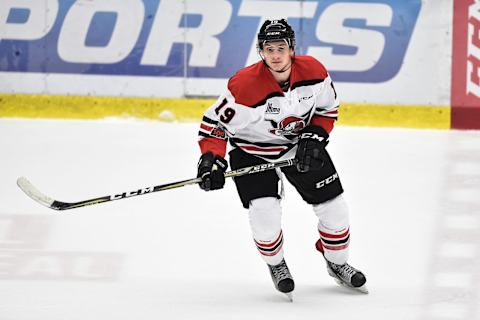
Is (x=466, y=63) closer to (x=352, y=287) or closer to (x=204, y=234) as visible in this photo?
(x=204, y=234)

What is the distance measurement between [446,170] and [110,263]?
6.39 ft

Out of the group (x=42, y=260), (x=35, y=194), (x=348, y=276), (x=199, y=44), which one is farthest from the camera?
(x=199, y=44)

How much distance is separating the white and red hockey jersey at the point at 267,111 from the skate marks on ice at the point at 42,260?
68 cm

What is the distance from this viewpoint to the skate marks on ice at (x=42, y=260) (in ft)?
13.6

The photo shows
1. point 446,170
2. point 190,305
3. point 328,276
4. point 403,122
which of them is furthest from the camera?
point 403,122

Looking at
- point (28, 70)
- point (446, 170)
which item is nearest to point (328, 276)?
point (446, 170)

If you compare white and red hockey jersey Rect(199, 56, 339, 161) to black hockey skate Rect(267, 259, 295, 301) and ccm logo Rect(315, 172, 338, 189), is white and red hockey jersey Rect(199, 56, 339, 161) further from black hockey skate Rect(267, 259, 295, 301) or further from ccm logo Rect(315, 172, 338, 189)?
black hockey skate Rect(267, 259, 295, 301)

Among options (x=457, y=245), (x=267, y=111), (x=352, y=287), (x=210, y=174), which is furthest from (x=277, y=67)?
(x=457, y=245)

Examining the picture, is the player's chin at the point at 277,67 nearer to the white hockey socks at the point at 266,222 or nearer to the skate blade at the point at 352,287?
the white hockey socks at the point at 266,222

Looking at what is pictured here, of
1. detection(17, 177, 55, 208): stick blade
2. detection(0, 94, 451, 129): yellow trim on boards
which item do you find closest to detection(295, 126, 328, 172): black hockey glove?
detection(17, 177, 55, 208): stick blade

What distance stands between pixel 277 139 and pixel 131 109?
9.55 ft

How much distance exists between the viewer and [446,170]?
5582 mm

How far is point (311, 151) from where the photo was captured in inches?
148

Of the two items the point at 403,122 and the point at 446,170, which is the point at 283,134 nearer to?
the point at 446,170
